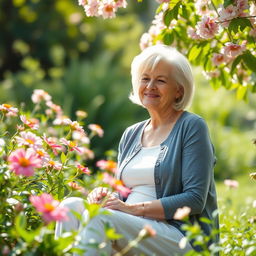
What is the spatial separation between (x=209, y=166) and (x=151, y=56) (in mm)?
621

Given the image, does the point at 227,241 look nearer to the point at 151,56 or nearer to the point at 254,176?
the point at 254,176

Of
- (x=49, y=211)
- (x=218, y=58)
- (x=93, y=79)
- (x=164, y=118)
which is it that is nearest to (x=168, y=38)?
(x=218, y=58)

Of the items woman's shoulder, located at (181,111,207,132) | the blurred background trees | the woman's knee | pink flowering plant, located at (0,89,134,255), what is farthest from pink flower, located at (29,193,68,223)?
the blurred background trees

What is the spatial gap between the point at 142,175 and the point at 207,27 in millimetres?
806

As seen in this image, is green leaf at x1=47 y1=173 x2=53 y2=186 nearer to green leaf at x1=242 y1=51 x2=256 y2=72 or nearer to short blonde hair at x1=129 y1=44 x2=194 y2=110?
short blonde hair at x1=129 y1=44 x2=194 y2=110

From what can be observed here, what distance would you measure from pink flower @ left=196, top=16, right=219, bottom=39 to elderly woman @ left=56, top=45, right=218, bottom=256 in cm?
20

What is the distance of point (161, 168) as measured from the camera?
8.38ft

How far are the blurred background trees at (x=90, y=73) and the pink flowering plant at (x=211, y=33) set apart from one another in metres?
4.26

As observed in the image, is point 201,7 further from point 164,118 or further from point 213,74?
point 164,118

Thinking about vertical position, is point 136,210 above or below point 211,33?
below

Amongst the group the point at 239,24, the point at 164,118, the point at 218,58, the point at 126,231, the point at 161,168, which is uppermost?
the point at 239,24

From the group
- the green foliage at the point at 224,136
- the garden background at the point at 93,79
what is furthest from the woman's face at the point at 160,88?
the green foliage at the point at 224,136

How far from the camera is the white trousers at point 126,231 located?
2168 mm

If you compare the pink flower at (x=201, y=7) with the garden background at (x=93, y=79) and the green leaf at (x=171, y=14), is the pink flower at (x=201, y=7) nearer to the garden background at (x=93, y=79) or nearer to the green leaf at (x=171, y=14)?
the green leaf at (x=171, y=14)
